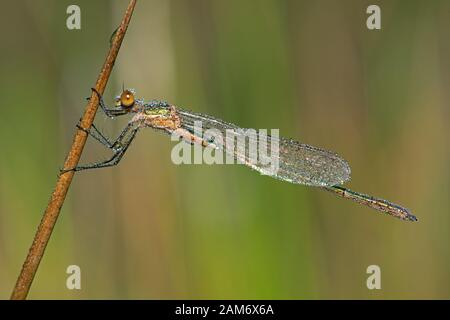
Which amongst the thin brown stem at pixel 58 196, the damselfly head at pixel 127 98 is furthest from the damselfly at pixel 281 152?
the thin brown stem at pixel 58 196

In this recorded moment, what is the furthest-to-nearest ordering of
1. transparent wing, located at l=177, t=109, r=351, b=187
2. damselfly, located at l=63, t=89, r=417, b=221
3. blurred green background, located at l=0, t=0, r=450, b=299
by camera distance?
blurred green background, located at l=0, t=0, r=450, b=299 < transparent wing, located at l=177, t=109, r=351, b=187 < damselfly, located at l=63, t=89, r=417, b=221

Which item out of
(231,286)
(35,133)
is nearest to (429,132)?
(231,286)

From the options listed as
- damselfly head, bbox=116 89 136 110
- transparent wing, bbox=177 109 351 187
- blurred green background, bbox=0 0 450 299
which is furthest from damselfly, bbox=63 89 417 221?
blurred green background, bbox=0 0 450 299

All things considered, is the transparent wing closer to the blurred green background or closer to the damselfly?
the damselfly

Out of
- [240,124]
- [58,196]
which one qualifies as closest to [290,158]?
[240,124]

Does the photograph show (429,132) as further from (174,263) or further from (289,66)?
(174,263)

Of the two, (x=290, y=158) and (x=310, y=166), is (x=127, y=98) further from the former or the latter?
(x=310, y=166)

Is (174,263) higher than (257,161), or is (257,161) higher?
(257,161)
